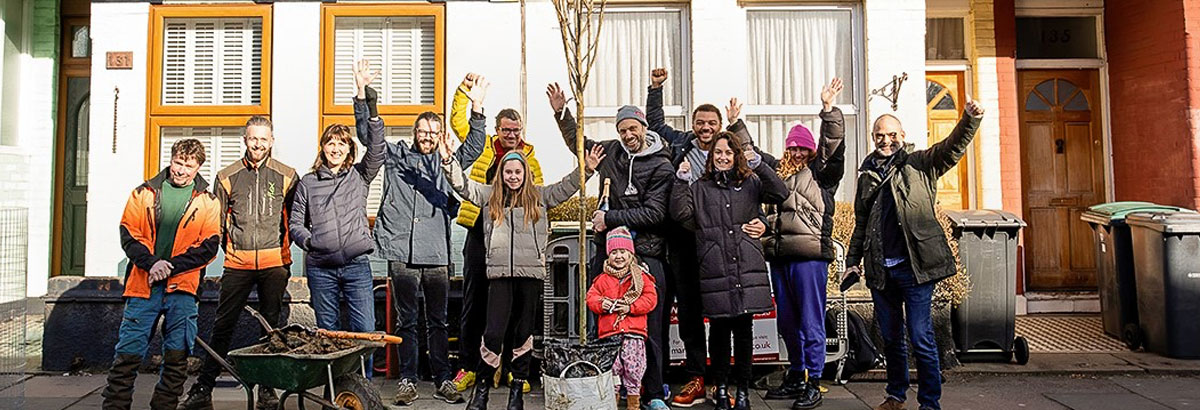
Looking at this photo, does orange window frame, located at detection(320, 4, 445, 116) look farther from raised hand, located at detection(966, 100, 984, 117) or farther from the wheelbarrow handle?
raised hand, located at detection(966, 100, 984, 117)

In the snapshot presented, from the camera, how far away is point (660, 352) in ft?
18.4

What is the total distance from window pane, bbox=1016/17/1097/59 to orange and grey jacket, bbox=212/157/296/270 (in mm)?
8060

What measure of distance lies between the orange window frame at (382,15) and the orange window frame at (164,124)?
0.76m

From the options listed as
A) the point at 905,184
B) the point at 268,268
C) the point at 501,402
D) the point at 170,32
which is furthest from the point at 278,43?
the point at 905,184

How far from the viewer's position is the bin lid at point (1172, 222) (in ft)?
23.8

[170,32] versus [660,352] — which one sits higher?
[170,32]

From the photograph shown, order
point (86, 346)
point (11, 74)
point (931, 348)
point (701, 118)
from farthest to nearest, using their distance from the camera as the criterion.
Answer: point (11, 74), point (86, 346), point (701, 118), point (931, 348)

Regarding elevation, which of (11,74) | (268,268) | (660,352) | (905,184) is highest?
(11,74)

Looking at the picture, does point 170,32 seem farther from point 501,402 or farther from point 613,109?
point 501,402

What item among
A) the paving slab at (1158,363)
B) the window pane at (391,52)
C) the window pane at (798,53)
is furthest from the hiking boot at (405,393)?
the paving slab at (1158,363)

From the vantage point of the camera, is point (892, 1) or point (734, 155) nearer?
point (734, 155)

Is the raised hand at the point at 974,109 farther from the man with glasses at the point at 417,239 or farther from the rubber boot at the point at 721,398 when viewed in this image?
the man with glasses at the point at 417,239

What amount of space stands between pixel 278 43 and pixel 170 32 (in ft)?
3.42

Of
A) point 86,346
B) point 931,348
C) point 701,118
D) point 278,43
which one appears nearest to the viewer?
point 931,348
